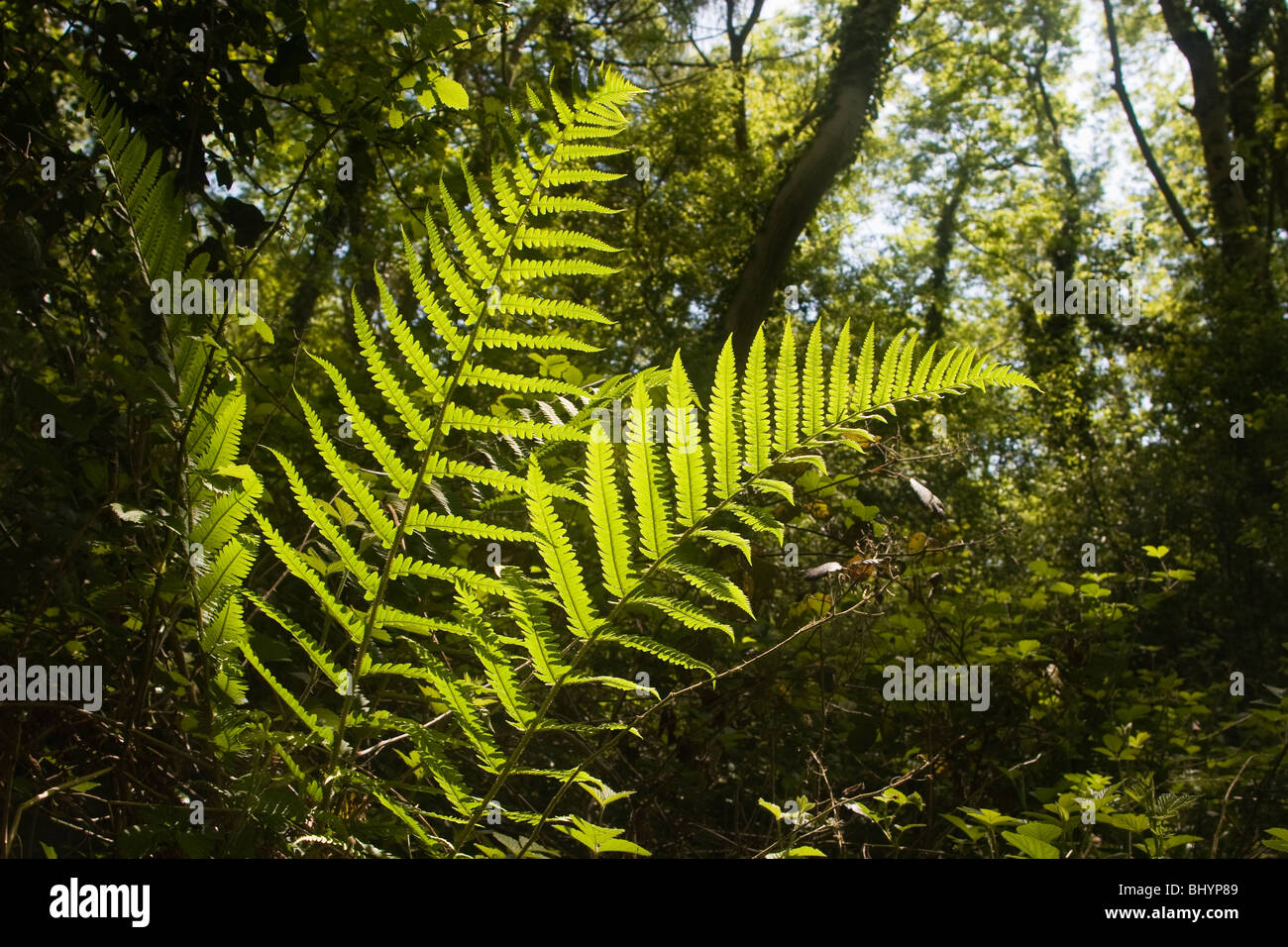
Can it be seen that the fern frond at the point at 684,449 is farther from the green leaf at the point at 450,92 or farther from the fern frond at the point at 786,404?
the green leaf at the point at 450,92

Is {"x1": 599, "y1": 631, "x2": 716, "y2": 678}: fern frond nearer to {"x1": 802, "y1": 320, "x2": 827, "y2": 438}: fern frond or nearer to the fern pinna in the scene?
the fern pinna

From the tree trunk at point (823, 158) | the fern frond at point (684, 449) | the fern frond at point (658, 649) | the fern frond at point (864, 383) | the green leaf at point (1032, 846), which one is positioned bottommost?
the green leaf at point (1032, 846)

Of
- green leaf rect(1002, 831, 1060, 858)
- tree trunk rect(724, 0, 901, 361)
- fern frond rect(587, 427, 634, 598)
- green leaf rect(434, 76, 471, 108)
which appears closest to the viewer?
fern frond rect(587, 427, 634, 598)

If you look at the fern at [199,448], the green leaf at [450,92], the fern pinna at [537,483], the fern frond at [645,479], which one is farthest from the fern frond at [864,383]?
the green leaf at [450,92]

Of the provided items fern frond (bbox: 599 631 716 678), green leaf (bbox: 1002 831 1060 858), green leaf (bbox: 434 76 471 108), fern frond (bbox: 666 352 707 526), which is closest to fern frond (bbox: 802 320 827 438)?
fern frond (bbox: 666 352 707 526)

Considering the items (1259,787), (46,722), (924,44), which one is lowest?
(1259,787)

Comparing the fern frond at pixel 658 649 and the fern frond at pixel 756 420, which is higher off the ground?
the fern frond at pixel 756 420

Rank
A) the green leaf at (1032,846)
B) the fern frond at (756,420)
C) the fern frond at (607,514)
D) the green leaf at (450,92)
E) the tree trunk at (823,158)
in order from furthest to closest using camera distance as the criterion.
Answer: the tree trunk at (823,158), the green leaf at (450,92), the green leaf at (1032,846), the fern frond at (756,420), the fern frond at (607,514)

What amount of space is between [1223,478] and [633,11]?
10.1 meters

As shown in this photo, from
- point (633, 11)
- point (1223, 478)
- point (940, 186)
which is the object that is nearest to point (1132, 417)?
point (1223, 478)

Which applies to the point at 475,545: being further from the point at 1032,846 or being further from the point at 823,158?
the point at 823,158

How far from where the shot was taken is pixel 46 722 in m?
1.60
